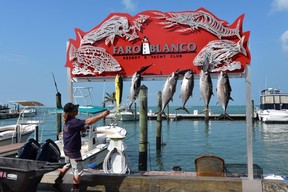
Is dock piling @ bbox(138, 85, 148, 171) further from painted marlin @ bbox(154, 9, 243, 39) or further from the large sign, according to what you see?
painted marlin @ bbox(154, 9, 243, 39)

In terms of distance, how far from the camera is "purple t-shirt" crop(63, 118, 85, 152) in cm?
590

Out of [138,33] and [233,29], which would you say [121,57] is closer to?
A: [138,33]

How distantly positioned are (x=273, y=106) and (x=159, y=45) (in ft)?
159

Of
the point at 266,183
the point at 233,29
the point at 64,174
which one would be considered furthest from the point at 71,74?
the point at 266,183

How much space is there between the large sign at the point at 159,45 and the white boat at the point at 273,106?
43.1 metres

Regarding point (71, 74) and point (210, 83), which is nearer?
point (210, 83)

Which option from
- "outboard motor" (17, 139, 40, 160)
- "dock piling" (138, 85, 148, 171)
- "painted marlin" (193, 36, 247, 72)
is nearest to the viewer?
"outboard motor" (17, 139, 40, 160)

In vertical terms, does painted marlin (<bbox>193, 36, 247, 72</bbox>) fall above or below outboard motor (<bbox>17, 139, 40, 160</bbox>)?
above

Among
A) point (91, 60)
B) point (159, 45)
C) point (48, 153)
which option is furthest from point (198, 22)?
point (48, 153)

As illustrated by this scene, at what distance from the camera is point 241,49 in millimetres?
6957

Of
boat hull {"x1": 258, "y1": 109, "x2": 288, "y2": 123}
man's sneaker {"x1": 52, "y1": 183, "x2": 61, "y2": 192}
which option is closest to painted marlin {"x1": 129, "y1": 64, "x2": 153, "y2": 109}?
man's sneaker {"x1": 52, "y1": 183, "x2": 61, "y2": 192}

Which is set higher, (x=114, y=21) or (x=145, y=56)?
(x=114, y=21)

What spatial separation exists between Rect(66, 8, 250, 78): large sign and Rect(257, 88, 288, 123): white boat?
43087mm

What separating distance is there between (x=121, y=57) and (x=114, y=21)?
0.90 metres
